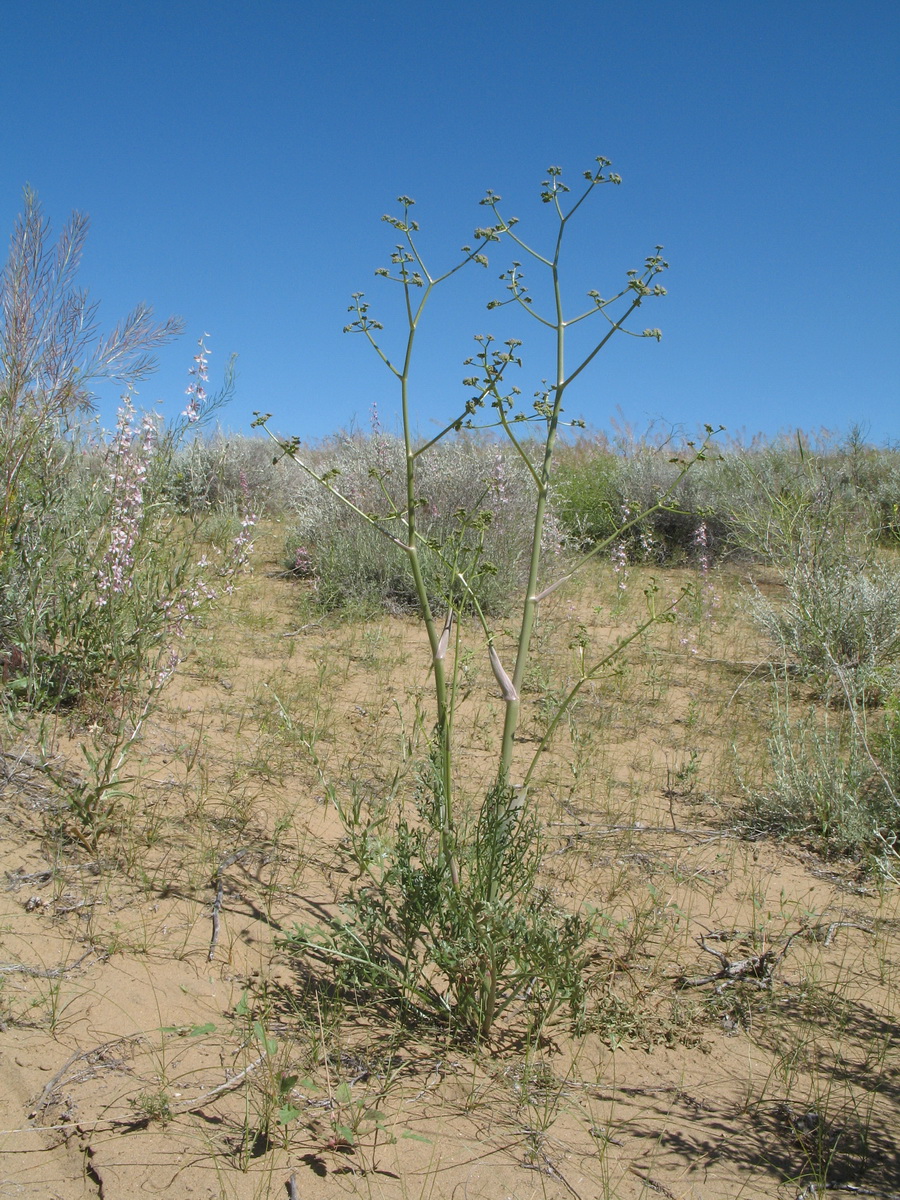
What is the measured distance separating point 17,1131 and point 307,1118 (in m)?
0.61

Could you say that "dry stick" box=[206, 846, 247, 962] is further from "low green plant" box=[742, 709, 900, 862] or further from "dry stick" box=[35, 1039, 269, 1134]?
"low green plant" box=[742, 709, 900, 862]

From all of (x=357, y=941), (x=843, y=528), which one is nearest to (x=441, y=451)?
(x=843, y=528)

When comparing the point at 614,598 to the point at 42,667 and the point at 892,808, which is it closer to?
the point at 892,808

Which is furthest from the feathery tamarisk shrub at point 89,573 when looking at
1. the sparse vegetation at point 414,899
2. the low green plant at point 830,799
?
the low green plant at point 830,799

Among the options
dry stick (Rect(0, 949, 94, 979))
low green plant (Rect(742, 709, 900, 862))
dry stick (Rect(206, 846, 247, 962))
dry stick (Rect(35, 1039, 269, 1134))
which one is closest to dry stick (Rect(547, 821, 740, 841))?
low green plant (Rect(742, 709, 900, 862))

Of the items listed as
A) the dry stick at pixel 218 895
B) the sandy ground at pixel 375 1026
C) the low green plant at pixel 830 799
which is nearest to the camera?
Answer: the sandy ground at pixel 375 1026

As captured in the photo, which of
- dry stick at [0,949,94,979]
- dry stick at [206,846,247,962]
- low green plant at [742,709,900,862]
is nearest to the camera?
dry stick at [0,949,94,979]

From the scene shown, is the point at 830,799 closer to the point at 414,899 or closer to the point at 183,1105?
the point at 414,899

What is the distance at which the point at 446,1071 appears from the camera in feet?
6.81

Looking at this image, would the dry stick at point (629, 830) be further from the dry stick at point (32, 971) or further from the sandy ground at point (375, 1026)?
the dry stick at point (32, 971)

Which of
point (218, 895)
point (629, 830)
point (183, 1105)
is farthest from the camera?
point (629, 830)

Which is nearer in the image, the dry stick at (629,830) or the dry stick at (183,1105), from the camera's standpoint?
the dry stick at (183,1105)

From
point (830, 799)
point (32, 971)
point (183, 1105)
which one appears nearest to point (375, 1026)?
point (183, 1105)

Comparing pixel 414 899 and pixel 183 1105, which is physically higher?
pixel 414 899
